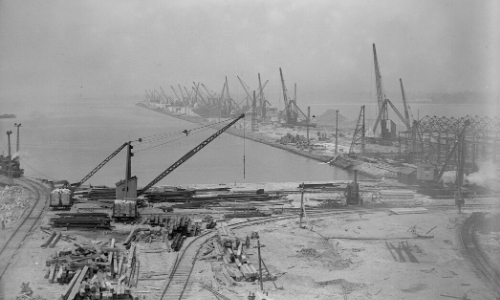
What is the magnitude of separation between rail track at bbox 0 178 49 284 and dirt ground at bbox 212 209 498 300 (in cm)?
390

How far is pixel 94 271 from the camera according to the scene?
320 inches

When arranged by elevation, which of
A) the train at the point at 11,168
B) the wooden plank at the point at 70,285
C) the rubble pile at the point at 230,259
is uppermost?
the train at the point at 11,168

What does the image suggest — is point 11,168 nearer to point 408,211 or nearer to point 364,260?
point 408,211

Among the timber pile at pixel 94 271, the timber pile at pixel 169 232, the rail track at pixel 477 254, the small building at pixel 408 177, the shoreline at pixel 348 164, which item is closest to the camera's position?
the timber pile at pixel 94 271

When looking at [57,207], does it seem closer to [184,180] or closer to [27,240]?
[27,240]

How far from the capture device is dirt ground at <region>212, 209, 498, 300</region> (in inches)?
299

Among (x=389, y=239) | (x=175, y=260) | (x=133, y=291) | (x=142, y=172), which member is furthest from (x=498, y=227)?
(x=142, y=172)

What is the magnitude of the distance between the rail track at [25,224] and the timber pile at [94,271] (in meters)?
0.84

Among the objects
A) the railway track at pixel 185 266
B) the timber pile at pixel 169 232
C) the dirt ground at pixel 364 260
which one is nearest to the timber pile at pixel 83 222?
the timber pile at pixel 169 232

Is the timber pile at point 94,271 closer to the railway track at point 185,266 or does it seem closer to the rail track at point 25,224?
the railway track at point 185,266

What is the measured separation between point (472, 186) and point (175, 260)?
965cm

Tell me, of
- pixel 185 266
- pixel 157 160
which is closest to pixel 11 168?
pixel 157 160

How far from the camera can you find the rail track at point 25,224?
29.6 feet

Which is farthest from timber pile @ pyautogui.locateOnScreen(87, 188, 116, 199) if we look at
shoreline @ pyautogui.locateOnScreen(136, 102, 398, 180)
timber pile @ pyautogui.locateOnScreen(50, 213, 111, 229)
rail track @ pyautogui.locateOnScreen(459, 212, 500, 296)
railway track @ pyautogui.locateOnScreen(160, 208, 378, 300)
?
rail track @ pyautogui.locateOnScreen(459, 212, 500, 296)
